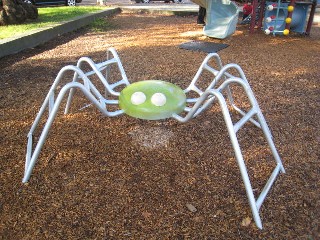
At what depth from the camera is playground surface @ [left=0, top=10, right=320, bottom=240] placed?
5.77 feet

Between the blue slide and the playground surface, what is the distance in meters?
2.57

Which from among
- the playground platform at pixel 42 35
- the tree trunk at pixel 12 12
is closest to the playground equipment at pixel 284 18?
the playground platform at pixel 42 35

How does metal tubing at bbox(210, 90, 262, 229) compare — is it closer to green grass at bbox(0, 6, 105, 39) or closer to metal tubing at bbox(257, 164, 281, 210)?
metal tubing at bbox(257, 164, 281, 210)

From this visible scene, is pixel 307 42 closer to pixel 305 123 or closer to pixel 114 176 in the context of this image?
pixel 305 123

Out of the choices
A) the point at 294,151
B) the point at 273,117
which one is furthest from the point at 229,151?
the point at 273,117

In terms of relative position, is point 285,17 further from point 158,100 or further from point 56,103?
point 56,103

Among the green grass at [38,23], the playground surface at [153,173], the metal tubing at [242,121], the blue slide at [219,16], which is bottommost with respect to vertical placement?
the playground surface at [153,173]

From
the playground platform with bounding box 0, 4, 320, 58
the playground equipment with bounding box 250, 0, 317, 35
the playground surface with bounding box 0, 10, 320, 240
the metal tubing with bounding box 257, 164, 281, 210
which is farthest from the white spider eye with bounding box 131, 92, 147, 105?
the playground equipment with bounding box 250, 0, 317, 35

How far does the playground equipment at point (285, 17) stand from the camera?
646 cm

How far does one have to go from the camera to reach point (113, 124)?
2869 millimetres

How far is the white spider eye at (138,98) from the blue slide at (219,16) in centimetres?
438

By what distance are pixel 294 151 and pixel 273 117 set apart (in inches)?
25.5

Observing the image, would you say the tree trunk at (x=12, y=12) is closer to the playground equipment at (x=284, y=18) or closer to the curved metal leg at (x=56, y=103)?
the curved metal leg at (x=56, y=103)

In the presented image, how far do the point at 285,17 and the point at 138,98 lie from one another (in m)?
5.84
